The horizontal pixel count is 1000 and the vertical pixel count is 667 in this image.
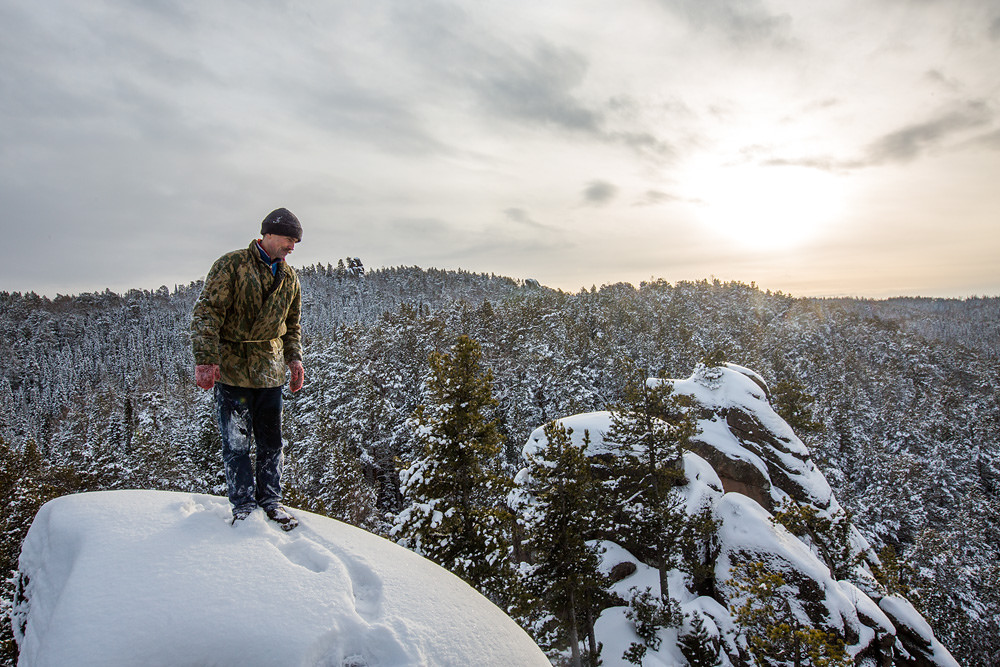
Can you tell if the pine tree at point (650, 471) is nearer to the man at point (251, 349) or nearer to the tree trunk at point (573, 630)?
the tree trunk at point (573, 630)

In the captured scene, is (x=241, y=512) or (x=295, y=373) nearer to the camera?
(x=241, y=512)

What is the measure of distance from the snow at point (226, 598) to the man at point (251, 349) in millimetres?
363

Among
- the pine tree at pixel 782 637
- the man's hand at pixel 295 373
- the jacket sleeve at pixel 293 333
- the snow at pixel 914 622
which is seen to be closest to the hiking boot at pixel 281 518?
the man's hand at pixel 295 373

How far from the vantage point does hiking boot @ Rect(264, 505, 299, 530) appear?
4.17 m

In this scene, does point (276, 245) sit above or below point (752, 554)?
above

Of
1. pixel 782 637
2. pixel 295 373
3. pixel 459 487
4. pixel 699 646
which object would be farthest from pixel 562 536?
pixel 295 373

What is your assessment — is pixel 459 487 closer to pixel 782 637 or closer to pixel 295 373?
pixel 295 373

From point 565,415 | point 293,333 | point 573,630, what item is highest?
point 293,333

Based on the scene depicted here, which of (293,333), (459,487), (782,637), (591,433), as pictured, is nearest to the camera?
A: (293,333)

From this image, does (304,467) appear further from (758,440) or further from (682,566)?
(758,440)

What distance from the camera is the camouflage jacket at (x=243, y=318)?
3.96 m

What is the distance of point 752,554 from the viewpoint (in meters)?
17.2

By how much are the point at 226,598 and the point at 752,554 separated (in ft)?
64.4

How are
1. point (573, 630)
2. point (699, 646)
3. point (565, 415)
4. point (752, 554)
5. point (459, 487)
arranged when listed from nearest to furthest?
point (459, 487) < point (573, 630) < point (699, 646) < point (752, 554) < point (565, 415)
